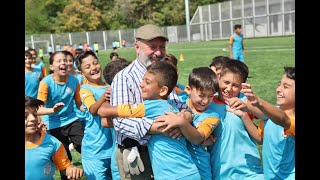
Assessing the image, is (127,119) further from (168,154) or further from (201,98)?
(201,98)

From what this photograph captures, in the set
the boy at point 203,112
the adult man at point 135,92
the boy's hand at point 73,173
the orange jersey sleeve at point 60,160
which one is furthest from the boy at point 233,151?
the orange jersey sleeve at point 60,160

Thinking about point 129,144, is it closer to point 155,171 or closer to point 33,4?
point 155,171

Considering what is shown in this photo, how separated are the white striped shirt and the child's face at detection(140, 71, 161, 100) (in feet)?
0.58

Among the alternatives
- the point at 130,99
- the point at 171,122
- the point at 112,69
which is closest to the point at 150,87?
the point at 130,99

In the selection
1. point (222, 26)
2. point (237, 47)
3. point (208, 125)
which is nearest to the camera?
point (208, 125)

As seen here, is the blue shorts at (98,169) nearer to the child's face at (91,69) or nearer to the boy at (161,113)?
the child's face at (91,69)

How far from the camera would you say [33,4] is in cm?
6581

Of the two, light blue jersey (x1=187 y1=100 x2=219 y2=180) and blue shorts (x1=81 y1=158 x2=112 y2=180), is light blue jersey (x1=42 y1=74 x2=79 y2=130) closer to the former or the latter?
blue shorts (x1=81 y1=158 x2=112 y2=180)

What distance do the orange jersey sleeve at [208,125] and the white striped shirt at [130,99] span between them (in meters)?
0.23

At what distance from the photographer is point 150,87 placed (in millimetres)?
3191

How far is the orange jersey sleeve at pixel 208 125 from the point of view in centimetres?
327

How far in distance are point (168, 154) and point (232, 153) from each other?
0.75m

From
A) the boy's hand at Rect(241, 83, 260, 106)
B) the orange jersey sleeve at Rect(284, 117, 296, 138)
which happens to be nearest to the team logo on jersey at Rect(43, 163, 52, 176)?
the boy's hand at Rect(241, 83, 260, 106)
